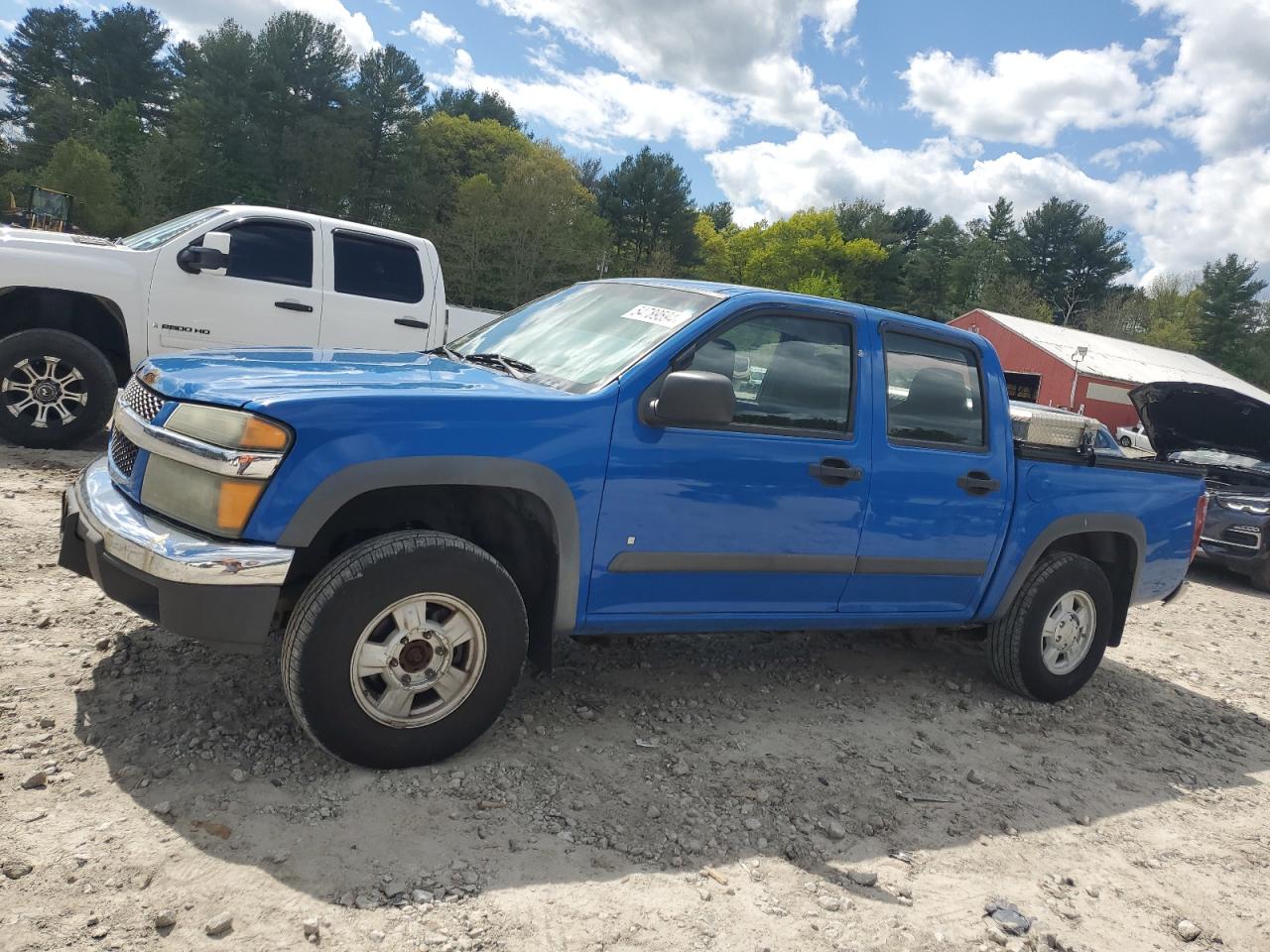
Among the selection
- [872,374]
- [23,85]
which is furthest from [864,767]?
[23,85]

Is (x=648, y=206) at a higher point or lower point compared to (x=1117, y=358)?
higher

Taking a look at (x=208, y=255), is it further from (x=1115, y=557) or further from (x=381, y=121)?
(x=381, y=121)

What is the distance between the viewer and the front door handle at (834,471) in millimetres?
3609

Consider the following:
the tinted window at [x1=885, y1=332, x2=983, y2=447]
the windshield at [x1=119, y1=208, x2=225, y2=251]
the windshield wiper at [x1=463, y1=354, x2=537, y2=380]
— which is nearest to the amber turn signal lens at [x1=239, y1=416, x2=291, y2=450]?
the windshield wiper at [x1=463, y1=354, x2=537, y2=380]

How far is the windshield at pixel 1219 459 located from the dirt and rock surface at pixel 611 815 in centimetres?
640

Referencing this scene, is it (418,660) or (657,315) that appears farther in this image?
(657,315)

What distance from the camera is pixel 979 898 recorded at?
113 inches

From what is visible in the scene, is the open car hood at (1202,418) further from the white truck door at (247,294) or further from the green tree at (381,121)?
the green tree at (381,121)

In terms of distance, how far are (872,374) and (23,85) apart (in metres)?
74.9

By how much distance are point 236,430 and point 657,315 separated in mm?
1697

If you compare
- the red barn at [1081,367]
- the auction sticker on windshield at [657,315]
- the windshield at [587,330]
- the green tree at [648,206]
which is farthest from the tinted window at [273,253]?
the green tree at [648,206]

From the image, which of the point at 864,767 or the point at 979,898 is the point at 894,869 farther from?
the point at 864,767

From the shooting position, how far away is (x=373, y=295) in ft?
24.8

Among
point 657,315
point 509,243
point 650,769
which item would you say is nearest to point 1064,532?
point 657,315
